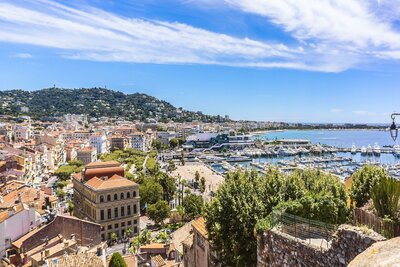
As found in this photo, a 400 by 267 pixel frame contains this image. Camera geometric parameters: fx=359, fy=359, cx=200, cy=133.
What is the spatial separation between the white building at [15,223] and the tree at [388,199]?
77.4 ft

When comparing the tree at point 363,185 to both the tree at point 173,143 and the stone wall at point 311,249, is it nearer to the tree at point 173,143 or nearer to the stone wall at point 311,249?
the stone wall at point 311,249

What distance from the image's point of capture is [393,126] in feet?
34.0

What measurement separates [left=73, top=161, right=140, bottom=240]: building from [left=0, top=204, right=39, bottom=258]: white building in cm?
1567

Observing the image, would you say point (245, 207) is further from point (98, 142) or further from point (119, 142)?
point (119, 142)

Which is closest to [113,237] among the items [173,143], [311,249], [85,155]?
[311,249]

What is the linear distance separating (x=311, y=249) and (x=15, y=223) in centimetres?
2400

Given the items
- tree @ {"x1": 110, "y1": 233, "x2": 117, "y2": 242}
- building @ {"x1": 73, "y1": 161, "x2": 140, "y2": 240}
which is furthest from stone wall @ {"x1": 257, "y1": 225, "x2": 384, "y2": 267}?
building @ {"x1": 73, "y1": 161, "x2": 140, "y2": 240}

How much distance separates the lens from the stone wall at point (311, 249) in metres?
6.50

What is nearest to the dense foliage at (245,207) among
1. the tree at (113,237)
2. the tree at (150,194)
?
the tree at (113,237)

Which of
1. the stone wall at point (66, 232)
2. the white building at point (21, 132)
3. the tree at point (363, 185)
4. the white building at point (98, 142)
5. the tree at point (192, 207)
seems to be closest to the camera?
the tree at point (363, 185)

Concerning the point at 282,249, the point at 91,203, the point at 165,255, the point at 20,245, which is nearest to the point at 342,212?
the point at 282,249

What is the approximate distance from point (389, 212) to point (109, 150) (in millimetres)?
130673

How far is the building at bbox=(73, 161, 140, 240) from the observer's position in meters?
43.3

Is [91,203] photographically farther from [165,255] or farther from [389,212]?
[389,212]
